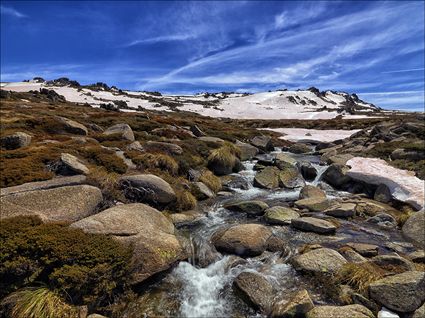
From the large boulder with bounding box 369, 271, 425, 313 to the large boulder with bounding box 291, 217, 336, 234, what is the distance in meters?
4.39

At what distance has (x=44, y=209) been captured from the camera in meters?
10.4

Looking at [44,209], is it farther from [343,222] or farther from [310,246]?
[343,222]

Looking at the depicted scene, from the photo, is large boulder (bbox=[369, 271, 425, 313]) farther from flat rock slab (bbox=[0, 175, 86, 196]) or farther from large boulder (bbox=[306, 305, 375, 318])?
flat rock slab (bbox=[0, 175, 86, 196])

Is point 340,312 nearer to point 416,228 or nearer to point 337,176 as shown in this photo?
point 416,228

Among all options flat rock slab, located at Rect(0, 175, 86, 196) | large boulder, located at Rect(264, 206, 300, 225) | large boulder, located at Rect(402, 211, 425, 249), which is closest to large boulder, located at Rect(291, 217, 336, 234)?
large boulder, located at Rect(264, 206, 300, 225)

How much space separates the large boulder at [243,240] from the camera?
10796mm

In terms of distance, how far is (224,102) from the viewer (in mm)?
130750

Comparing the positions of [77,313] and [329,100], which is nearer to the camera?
[77,313]

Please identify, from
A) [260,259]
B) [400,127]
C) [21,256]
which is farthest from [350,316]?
[400,127]

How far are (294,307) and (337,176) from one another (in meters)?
15.0

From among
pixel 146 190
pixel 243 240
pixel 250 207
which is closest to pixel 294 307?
pixel 243 240

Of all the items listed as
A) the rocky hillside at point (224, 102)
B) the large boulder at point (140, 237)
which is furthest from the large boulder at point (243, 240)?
the rocky hillside at point (224, 102)

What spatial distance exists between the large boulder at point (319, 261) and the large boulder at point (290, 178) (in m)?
10.6

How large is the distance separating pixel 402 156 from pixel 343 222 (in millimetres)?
12739
